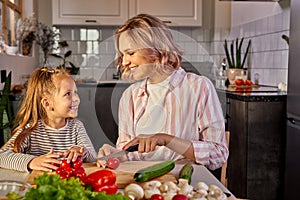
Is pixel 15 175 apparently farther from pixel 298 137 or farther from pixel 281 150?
pixel 281 150

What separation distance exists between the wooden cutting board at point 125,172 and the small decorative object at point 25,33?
2.15 metres

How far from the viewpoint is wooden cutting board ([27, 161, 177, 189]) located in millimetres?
965

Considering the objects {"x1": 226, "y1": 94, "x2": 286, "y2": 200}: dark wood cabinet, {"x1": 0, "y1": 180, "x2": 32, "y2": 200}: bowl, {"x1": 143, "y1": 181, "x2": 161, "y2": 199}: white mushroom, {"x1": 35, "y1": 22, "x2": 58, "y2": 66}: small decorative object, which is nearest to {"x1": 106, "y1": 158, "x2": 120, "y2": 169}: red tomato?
{"x1": 143, "y1": 181, "x2": 161, "y2": 199}: white mushroom

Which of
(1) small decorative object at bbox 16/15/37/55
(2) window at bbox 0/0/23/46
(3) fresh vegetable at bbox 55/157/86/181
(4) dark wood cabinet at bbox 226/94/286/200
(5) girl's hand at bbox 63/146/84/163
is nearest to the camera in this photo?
(3) fresh vegetable at bbox 55/157/86/181

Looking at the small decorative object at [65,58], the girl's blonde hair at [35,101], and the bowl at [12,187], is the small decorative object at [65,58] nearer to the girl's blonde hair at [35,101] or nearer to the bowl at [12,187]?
the girl's blonde hair at [35,101]

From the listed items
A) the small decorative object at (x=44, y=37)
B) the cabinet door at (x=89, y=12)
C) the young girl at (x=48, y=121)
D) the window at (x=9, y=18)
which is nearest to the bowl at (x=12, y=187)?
the young girl at (x=48, y=121)

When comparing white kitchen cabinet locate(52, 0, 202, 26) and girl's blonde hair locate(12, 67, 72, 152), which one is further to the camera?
white kitchen cabinet locate(52, 0, 202, 26)

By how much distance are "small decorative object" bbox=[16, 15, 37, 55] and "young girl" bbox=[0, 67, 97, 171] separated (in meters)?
1.93

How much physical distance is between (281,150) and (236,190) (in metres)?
0.33

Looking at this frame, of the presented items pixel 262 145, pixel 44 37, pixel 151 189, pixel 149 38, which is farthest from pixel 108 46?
pixel 151 189

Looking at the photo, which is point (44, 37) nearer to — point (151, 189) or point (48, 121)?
point (48, 121)

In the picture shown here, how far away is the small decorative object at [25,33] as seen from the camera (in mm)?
3074

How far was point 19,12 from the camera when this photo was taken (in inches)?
134

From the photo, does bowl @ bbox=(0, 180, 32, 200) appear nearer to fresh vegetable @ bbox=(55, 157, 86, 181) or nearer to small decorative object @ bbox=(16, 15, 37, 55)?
fresh vegetable @ bbox=(55, 157, 86, 181)
